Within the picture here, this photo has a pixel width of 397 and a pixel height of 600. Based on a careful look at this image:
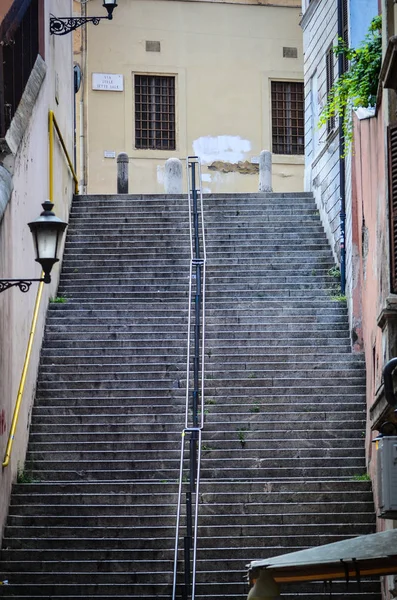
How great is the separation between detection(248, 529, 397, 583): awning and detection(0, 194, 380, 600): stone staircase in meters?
5.08

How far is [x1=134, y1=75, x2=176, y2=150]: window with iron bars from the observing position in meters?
31.8

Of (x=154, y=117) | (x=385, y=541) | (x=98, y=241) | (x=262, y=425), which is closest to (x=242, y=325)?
(x=262, y=425)

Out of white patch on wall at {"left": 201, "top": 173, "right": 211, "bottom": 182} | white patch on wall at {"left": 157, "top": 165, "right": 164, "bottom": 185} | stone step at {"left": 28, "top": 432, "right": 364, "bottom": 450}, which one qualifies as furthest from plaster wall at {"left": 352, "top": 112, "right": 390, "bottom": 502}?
white patch on wall at {"left": 201, "top": 173, "right": 211, "bottom": 182}

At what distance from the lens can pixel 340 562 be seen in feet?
25.5

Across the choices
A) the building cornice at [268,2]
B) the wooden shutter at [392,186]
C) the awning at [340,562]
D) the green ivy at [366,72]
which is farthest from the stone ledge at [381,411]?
the building cornice at [268,2]

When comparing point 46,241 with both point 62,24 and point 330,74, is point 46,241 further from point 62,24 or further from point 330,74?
point 330,74

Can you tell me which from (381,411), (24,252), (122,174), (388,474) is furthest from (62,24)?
(388,474)

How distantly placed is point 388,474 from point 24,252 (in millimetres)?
7841

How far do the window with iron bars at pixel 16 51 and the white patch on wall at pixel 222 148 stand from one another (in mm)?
13001

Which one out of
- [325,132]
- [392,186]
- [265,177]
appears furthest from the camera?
[265,177]

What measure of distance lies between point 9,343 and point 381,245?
4526 millimetres

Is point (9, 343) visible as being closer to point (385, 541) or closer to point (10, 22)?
point (10, 22)

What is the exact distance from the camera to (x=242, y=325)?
58.4 feet

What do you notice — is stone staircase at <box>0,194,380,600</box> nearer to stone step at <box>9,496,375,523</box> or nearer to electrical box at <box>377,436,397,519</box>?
stone step at <box>9,496,375,523</box>
